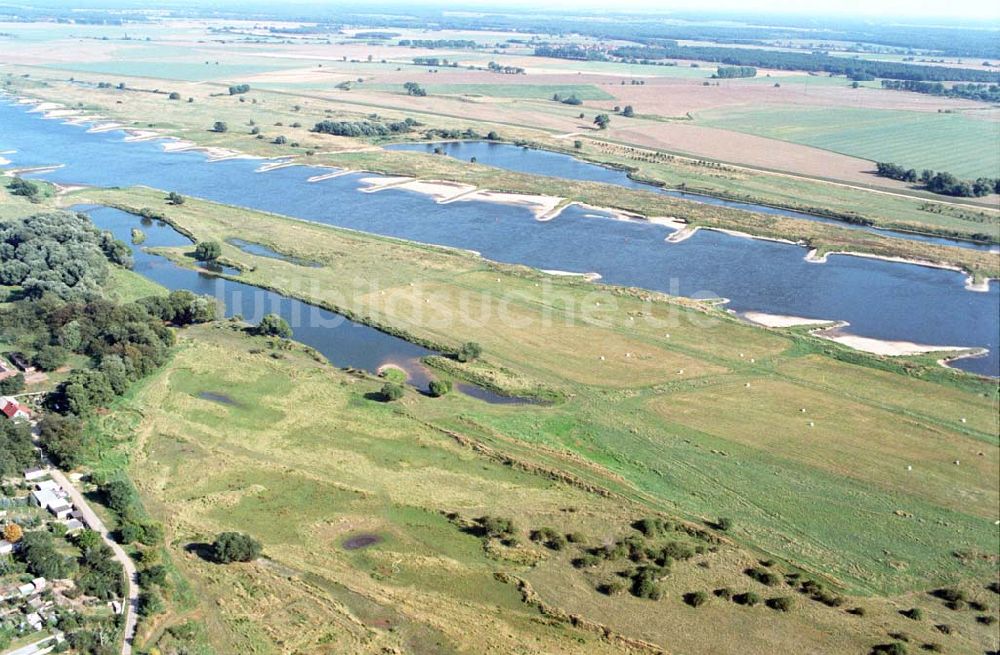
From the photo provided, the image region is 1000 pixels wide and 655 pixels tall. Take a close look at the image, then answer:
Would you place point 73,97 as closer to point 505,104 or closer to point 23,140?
point 23,140

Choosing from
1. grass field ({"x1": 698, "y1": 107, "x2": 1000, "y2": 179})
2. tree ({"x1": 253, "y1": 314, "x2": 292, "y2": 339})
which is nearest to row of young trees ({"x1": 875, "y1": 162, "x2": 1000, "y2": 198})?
grass field ({"x1": 698, "y1": 107, "x2": 1000, "y2": 179})

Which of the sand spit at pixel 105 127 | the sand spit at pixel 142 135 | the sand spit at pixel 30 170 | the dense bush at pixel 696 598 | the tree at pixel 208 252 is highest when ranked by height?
the sand spit at pixel 105 127

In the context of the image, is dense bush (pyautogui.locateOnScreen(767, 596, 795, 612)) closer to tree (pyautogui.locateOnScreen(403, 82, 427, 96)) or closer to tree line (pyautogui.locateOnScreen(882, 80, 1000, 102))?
tree (pyautogui.locateOnScreen(403, 82, 427, 96))

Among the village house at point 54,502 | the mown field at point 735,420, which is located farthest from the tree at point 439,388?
the village house at point 54,502

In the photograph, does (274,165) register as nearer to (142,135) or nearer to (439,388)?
(142,135)

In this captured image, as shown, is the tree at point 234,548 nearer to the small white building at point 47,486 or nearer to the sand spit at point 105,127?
the small white building at point 47,486

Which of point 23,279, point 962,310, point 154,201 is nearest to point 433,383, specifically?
point 23,279

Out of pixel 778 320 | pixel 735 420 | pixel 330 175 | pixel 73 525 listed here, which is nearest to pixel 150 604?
pixel 73 525
